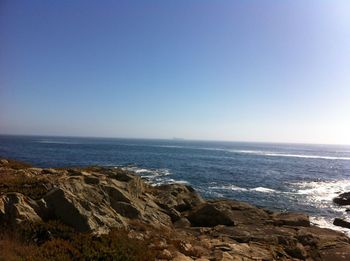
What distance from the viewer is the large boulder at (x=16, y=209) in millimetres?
11625

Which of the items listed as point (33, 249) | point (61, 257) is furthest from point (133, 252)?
point (33, 249)

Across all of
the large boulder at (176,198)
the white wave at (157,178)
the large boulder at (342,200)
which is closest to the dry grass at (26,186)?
the large boulder at (176,198)

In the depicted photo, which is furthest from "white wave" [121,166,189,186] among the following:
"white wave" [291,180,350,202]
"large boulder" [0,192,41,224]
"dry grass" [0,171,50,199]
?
"large boulder" [0,192,41,224]

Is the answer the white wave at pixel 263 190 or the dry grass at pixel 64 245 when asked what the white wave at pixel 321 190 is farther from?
the dry grass at pixel 64 245

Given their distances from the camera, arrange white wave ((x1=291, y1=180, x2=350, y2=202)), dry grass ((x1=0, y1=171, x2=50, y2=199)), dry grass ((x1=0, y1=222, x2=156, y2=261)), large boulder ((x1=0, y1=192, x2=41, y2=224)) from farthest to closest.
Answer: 1. white wave ((x1=291, y1=180, x2=350, y2=202))
2. dry grass ((x1=0, y1=171, x2=50, y2=199))
3. large boulder ((x1=0, y1=192, x2=41, y2=224))
4. dry grass ((x1=0, y1=222, x2=156, y2=261))

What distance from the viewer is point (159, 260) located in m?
11.1

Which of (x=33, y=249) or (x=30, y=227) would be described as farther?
(x=30, y=227)

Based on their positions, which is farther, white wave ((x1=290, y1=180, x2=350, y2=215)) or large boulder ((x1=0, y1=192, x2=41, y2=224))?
white wave ((x1=290, y1=180, x2=350, y2=215))

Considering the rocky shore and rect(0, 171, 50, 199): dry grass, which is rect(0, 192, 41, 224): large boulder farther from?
rect(0, 171, 50, 199): dry grass

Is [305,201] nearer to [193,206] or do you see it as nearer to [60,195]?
[193,206]

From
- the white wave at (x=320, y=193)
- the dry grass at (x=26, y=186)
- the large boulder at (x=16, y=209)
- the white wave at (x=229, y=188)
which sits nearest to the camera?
the large boulder at (x=16, y=209)

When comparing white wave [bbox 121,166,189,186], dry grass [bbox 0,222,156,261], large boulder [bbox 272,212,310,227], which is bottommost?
A: white wave [bbox 121,166,189,186]

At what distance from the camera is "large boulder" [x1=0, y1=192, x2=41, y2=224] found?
38.1 feet

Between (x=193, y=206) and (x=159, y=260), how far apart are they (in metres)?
14.7
